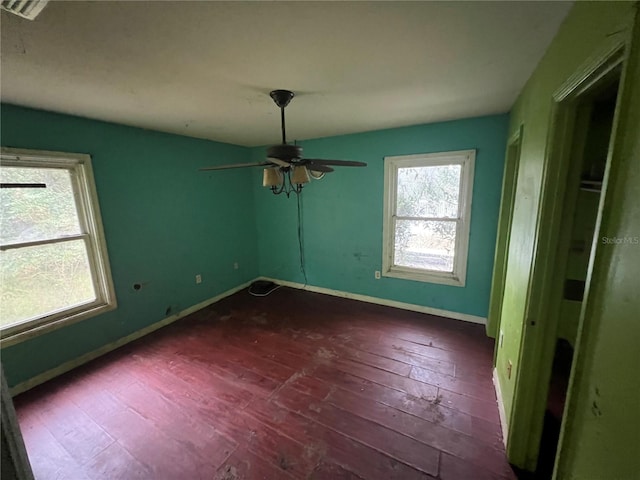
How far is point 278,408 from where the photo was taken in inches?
74.9

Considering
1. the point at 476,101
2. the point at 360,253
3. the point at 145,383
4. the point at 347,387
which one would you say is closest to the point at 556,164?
the point at 476,101

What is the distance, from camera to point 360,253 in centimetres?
355

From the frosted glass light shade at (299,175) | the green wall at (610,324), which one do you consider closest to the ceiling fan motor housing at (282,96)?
the frosted glass light shade at (299,175)

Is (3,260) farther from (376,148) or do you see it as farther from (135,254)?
(376,148)

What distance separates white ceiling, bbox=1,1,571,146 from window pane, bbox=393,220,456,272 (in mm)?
1294

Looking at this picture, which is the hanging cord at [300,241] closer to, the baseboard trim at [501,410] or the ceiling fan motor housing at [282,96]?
the ceiling fan motor housing at [282,96]

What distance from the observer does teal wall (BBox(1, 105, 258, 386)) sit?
2.18m

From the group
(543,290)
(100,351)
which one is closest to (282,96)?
(543,290)

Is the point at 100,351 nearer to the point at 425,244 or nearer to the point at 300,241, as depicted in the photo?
the point at 300,241

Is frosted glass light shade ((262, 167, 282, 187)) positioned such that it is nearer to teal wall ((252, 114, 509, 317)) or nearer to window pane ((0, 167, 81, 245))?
teal wall ((252, 114, 509, 317))

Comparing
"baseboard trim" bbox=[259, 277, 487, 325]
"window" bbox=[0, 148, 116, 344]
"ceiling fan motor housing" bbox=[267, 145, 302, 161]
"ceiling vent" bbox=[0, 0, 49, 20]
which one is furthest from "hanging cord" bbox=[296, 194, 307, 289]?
"ceiling vent" bbox=[0, 0, 49, 20]

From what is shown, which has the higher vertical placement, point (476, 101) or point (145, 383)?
point (476, 101)

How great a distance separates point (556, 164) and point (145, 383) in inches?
123

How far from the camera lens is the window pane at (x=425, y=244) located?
3041 mm
